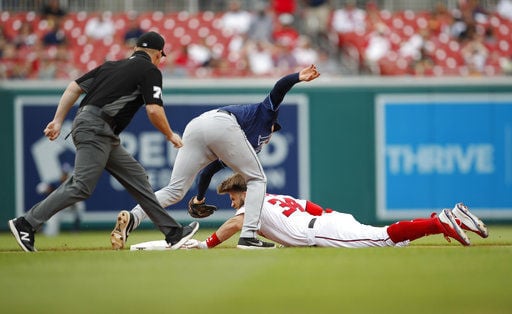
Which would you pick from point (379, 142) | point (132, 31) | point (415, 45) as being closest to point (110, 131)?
point (379, 142)

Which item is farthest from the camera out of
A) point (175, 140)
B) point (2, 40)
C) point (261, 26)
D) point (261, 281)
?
point (261, 26)

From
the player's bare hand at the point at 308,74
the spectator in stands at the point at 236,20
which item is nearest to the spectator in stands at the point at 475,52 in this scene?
the spectator in stands at the point at 236,20

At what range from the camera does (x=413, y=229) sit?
8.23m

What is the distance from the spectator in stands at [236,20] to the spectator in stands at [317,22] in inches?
47.5

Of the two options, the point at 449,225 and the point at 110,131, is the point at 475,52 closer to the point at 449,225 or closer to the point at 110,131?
the point at 449,225

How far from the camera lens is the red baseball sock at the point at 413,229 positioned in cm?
815

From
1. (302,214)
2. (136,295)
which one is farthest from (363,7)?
(136,295)

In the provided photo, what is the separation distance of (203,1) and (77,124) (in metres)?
11.7

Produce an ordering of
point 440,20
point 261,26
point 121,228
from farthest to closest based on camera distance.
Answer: point 440,20 < point 261,26 < point 121,228

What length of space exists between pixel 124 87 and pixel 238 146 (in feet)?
3.67

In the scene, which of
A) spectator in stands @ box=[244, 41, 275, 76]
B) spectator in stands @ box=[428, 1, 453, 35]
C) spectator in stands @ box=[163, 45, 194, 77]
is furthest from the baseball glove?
spectator in stands @ box=[428, 1, 453, 35]

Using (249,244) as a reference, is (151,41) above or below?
above

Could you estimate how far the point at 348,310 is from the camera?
483cm

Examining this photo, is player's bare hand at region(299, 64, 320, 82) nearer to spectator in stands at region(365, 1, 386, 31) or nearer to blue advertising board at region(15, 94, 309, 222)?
blue advertising board at region(15, 94, 309, 222)
